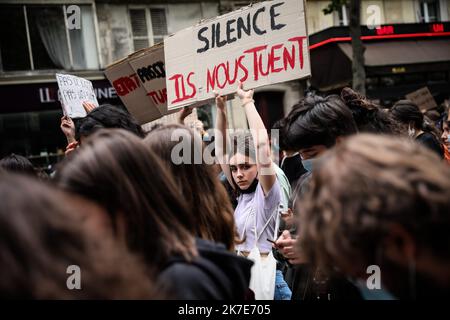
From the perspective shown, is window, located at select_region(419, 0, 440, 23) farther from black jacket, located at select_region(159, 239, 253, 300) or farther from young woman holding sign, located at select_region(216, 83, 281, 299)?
black jacket, located at select_region(159, 239, 253, 300)

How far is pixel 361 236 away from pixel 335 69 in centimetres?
1247

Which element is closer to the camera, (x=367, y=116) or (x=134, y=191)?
(x=134, y=191)

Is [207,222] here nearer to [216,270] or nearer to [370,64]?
[216,270]

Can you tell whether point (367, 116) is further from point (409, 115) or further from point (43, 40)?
point (43, 40)

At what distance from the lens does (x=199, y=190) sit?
190 cm

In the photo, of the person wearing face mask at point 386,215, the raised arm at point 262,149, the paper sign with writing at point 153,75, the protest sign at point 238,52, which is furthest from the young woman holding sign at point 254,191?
the person wearing face mask at point 386,215

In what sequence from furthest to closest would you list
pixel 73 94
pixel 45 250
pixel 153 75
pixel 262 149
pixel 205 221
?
1. pixel 73 94
2. pixel 153 75
3. pixel 262 149
4. pixel 205 221
5. pixel 45 250

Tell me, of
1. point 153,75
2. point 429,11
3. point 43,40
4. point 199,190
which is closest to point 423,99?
point 153,75

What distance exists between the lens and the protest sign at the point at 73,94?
3695 millimetres

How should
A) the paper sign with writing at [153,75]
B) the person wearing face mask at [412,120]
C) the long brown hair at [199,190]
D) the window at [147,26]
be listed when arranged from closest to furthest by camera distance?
the long brown hair at [199,190] → the paper sign with writing at [153,75] → the person wearing face mask at [412,120] → the window at [147,26]

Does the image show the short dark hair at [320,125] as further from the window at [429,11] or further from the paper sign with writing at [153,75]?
the window at [429,11]

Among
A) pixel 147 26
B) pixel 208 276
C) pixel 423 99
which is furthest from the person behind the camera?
pixel 147 26

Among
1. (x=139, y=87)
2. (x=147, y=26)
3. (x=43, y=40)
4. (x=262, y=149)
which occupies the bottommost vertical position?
(x=262, y=149)

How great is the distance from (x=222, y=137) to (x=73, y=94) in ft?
5.46
